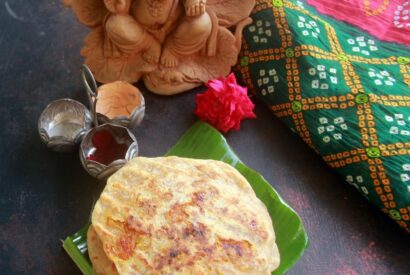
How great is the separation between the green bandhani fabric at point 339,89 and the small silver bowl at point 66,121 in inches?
25.8

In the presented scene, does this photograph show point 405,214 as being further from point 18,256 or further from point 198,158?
point 18,256

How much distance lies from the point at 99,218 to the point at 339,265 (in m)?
0.81

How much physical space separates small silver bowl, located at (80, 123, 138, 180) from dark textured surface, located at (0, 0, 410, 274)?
127 millimetres

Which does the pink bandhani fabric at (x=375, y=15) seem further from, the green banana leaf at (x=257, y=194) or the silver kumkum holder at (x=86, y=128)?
the silver kumkum holder at (x=86, y=128)

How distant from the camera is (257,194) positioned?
55.1 inches

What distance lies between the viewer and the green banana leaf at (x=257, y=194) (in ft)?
4.19

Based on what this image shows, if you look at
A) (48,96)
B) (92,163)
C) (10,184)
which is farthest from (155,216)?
(48,96)

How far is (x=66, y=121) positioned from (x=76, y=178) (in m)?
0.22

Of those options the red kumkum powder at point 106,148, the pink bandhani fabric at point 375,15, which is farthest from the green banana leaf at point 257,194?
the pink bandhani fabric at point 375,15

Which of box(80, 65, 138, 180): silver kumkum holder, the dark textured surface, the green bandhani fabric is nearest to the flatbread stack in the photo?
box(80, 65, 138, 180): silver kumkum holder

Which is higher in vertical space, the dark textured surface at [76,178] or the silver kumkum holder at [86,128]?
the silver kumkum holder at [86,128]

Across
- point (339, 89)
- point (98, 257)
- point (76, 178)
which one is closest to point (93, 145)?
point (76, 178)

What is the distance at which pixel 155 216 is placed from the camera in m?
1.18

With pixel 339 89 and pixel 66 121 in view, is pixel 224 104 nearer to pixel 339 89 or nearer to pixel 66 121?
pixel 339 89
